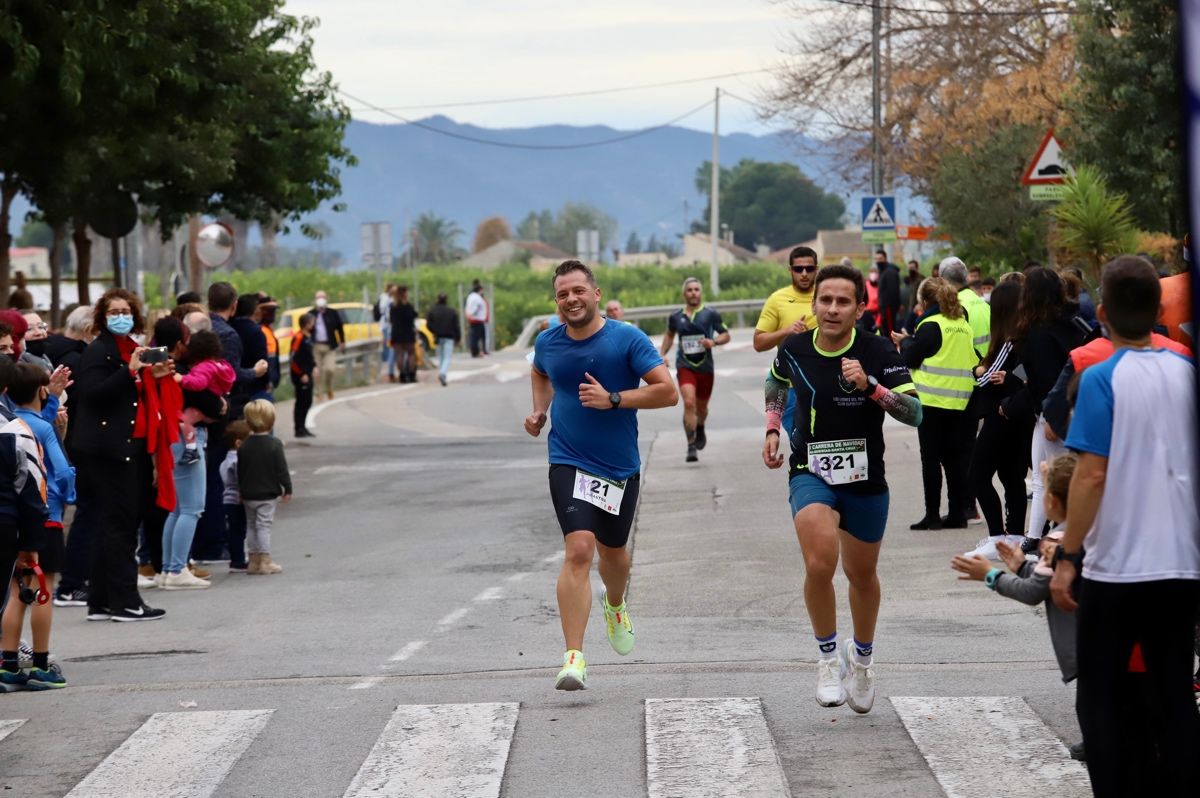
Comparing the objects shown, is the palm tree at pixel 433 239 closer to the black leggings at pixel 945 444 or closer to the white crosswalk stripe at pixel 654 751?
the black leggings at pixel 945 444

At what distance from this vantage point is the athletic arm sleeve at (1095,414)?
562cm

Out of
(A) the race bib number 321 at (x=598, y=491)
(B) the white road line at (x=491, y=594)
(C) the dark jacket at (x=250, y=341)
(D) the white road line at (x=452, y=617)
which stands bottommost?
(B) the white road line at (x=491, y=594)

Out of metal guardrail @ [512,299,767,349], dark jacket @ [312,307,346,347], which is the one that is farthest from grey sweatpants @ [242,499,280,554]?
metal guardrail @ [512,299,767,349]

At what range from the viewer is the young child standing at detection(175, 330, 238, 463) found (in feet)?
44.0

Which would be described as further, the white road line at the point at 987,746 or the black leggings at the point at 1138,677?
the white road line at the point at 987,746

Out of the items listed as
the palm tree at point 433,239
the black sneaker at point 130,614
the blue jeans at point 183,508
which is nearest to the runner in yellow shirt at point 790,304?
the blue jeans at point 183,508

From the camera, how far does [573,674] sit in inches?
328

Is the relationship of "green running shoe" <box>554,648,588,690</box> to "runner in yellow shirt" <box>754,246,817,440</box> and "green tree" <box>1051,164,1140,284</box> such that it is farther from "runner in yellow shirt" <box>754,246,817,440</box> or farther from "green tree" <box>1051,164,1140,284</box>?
"green tree" <box>1051,164,1140,284</box>

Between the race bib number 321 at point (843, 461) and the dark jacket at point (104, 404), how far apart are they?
5.26 metres

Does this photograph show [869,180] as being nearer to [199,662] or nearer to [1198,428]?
[199,662]

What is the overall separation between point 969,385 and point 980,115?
25.9 metres

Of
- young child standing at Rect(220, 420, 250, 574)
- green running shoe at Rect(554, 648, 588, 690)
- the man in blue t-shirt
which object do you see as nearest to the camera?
green running shoe at Rect(554, 648, 588, 690)

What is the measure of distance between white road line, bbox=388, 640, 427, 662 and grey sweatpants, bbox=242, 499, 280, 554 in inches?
135

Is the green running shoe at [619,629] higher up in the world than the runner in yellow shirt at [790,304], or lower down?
lower down
